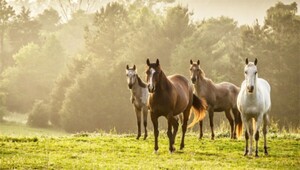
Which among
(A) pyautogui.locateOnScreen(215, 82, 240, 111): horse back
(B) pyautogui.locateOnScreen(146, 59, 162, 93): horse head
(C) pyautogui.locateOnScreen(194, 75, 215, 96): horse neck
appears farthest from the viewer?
(A) pyautogui.locateOnScreen(215, 82, 240, 111): horse back

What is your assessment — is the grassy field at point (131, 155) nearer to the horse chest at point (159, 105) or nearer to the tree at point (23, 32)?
the horse chest at point (159, 105)

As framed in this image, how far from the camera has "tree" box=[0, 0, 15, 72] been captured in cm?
7900

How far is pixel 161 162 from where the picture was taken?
13445 millimetres

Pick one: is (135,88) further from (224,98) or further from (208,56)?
(208,56)

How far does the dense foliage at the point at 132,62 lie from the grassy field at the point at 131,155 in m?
28.6

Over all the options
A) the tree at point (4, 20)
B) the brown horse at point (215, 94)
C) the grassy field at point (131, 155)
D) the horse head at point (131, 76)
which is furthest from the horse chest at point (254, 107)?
the tree at point (4, 20)

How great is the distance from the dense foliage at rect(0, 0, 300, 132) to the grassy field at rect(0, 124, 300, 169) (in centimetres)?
2858

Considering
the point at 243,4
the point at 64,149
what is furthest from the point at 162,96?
the point at 243,4

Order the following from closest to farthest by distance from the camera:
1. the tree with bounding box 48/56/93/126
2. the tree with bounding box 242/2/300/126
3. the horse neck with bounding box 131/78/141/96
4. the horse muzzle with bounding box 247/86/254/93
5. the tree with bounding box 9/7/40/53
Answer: the horse muzzle with bounding box 247/86/254/93, the horse neck with bounding box 131/78/141/96, the tree with bounding box 242/2/300/126, the tree with bounding box 48/56/93/126, the tree with bounding box 9/7/40/53

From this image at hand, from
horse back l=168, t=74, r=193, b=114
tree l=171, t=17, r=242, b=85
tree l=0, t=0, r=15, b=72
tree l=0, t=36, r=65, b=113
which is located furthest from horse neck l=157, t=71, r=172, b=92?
tree l=0, t=0, r=15, b=72

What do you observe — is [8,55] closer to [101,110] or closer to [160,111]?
[101,110]

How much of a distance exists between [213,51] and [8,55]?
3743 centimetres

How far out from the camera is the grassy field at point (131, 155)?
41.9ft

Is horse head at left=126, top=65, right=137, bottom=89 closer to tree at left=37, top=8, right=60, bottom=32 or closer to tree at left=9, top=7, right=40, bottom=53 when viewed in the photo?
tree at left=9, top=7, right=40, bottom=53
